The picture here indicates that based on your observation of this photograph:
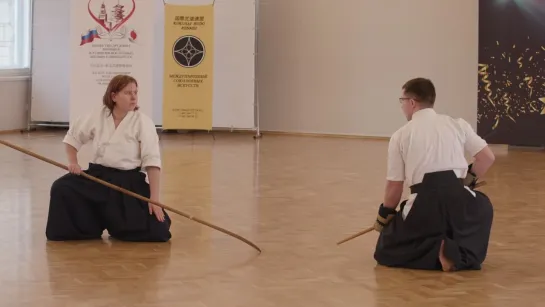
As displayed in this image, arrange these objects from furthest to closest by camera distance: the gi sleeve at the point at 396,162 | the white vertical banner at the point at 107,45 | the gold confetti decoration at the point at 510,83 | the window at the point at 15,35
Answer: the window at the point at 15,35 < the white vertical banner at the point at 107,45 < the gold confetti decoration at the point at 510,83 < the gi sleeve at the point at 396,162

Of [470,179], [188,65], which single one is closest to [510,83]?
[188,65]

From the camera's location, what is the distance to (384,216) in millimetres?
5355

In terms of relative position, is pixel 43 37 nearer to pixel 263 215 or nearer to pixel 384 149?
pixel 384 149

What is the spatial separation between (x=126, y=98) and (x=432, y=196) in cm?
204

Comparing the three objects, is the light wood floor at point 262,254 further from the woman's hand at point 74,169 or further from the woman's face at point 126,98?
the woman's face at point 126,98

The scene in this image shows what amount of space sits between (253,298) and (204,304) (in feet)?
0.87

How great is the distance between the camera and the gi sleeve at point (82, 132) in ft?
19.9

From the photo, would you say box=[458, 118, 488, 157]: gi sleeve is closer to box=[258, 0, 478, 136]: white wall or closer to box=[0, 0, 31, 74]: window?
box=[258, 0, 478, 136]: white wall

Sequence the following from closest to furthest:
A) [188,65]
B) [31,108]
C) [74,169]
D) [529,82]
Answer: [74,169], [529,82], [188,65], [31,108]

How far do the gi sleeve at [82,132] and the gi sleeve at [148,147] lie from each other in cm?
33

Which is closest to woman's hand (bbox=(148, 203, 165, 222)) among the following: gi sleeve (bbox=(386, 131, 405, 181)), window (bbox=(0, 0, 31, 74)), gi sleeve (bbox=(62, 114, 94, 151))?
gi sleeve (bbox=(62, 114, 94, 151))

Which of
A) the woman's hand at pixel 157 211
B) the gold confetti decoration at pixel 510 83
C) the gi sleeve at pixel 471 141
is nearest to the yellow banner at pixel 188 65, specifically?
the gold confetti decoration at pixel 510 83

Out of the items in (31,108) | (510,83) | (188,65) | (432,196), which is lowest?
(432,196)

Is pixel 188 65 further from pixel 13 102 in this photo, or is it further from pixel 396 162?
Result: pixel 396 162
